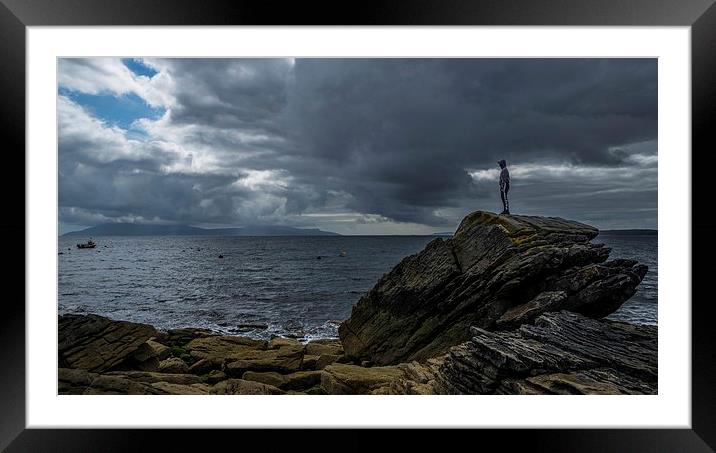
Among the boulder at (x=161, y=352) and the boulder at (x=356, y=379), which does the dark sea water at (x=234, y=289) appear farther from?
the boulder at (x=356, y=379)

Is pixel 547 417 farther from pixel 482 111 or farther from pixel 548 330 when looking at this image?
pixel 482 111

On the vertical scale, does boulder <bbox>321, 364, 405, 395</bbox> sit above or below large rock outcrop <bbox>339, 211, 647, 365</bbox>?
below

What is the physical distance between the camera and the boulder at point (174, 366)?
8.23 metres

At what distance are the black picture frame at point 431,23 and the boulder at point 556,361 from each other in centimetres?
109

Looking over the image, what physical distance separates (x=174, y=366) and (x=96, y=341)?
5.32 feet

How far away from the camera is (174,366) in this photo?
27.6 ft

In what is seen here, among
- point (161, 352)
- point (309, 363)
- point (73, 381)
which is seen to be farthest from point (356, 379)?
point (161, 352)

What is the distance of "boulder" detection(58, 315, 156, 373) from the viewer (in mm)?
7188

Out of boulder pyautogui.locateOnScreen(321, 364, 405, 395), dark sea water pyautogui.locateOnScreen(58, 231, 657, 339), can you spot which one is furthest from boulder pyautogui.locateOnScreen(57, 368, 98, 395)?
dark sea water pyautogui.locateOnScreen(58, 231, 657, 339)

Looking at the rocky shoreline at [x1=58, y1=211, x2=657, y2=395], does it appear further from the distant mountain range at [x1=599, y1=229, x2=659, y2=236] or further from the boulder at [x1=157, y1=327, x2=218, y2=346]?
the distant mountain range at [x1=599, y1=229, x2=659, y2=236]

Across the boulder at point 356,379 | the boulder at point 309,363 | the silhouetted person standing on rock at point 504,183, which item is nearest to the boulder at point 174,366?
the boulder at point 309,363

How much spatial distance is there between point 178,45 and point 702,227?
16.1ft

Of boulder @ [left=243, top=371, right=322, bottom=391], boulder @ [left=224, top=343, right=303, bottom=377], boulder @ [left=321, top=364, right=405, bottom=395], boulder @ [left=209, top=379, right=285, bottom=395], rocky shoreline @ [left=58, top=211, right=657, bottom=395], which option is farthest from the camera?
boulder @ [left=224, top=343, right=303, bottom=377]

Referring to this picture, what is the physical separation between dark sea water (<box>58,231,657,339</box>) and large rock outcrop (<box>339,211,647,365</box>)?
4.31 meters
